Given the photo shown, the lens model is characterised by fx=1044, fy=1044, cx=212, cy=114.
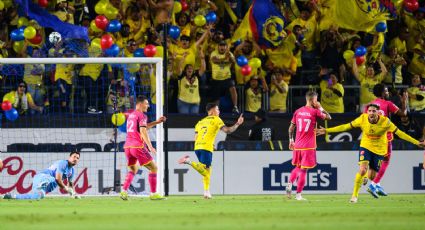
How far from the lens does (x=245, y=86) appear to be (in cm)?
2616

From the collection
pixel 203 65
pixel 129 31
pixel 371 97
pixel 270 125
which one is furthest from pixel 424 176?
pixel 129 31

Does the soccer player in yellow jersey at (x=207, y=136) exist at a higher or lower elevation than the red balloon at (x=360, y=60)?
lower

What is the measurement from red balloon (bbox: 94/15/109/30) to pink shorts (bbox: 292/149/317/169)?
658cm

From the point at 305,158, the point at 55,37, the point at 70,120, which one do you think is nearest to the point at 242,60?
the point at 70,120

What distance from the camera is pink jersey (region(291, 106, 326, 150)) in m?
21.1

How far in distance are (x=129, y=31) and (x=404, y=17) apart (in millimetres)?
7478

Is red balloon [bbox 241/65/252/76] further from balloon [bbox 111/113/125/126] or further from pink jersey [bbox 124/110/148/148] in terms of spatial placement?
pink jersey [bbox 124/110/148/148]

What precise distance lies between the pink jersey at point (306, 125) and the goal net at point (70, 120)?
4.61m

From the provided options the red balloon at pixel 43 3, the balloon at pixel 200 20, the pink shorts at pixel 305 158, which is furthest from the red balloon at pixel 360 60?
the red balloon at pixel 43 3

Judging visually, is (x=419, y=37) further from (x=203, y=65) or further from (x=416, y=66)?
(x=203, y=65)

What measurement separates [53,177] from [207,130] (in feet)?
10.9

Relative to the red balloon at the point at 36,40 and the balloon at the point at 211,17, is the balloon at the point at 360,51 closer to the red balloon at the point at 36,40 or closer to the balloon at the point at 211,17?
the balloon at the point at 211,17

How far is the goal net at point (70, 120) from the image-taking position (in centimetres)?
2453

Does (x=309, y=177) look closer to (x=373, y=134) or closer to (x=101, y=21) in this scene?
(x=373, y=134)
